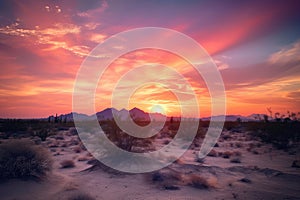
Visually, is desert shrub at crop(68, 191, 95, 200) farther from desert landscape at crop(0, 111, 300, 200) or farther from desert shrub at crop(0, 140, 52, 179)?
desert shrub at crop(0, 140, 52, 179)

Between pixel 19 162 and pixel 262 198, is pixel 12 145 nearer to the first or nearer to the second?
pixel 19 162

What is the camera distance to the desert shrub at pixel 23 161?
702 centimetres

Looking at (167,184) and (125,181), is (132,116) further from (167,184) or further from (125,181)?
(167,184)

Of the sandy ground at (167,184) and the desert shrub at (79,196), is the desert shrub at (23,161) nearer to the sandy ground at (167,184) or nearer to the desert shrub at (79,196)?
the sandy ground at (167,184)

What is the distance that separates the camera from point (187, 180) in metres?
8.35

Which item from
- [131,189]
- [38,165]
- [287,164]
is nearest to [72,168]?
[38,165]

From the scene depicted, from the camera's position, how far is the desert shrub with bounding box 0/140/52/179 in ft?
23.0

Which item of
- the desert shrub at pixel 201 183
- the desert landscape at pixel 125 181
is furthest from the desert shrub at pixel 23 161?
the desert shrub at pixel 201 183

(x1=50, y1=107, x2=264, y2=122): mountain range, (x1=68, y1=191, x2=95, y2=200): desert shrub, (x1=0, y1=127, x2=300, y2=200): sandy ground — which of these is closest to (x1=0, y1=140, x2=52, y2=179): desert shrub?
(x1=0, y1=127, x2=300, y2=200): sandy ground

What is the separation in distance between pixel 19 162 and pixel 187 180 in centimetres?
558

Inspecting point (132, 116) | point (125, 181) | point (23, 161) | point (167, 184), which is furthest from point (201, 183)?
point (132, 116)

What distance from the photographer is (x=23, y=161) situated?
7.37 m

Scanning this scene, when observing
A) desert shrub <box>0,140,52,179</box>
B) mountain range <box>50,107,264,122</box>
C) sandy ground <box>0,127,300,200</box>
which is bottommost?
sandy ground <box>0,127,300,200</box>

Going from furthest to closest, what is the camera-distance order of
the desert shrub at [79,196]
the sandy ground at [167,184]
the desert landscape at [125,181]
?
the desert landscape at [125,181] → the sandy ground at [167,184] → the desert shrub at [79,196]
